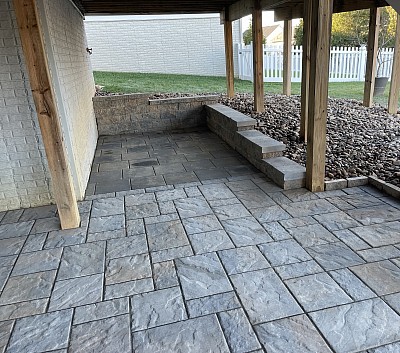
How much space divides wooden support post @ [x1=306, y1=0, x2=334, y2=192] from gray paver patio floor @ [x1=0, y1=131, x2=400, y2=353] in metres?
0.22

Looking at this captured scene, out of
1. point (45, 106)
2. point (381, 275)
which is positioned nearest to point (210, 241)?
point (381, 275)

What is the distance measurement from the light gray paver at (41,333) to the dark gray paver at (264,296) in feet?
3.17

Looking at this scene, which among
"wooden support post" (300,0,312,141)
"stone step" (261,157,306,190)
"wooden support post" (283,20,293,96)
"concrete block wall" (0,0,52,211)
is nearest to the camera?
"concrete block wall" (0,0,52,211)

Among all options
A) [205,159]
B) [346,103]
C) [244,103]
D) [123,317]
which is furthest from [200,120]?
[123,317]

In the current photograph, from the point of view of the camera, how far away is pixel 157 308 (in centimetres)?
195

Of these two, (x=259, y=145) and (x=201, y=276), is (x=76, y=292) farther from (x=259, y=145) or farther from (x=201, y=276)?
(x=259, y=145)

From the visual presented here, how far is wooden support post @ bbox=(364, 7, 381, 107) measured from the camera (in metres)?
6.28

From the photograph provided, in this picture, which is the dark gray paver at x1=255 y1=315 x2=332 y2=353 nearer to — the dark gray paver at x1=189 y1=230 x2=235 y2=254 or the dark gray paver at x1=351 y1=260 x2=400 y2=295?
the dark gray paver at x1=351 y1=260 x2=400 y2=295

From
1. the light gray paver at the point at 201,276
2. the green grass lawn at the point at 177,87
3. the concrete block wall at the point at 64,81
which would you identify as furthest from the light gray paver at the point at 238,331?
the green grass lawn at the point at 177,87

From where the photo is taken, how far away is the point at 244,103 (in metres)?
6.78

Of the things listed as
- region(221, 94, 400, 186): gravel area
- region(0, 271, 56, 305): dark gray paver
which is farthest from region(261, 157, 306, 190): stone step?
region(0, 271, 56, 305): dark gray paver

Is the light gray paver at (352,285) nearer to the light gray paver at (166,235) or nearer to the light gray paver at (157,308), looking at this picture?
the light gray paver at (157,308)

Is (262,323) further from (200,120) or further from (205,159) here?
(200,120)

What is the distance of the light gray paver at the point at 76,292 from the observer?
203 cm
